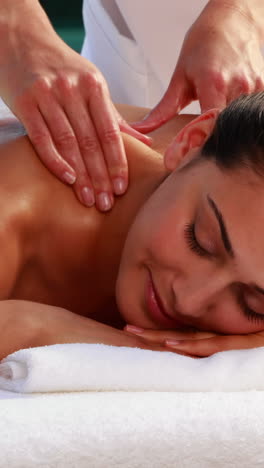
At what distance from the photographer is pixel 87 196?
1.38 metres

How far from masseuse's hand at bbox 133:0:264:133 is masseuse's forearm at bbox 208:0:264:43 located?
0.01 m

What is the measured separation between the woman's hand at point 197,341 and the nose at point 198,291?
53 mm

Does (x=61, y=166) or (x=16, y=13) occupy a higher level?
(x=16, y=13)

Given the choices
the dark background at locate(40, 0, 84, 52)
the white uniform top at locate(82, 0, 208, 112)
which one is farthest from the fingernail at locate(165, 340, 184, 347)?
the dark background at locate(40, 0, 84, 52)

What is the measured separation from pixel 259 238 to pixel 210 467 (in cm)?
37

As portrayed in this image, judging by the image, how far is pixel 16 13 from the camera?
164cm

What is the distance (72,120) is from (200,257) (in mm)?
410

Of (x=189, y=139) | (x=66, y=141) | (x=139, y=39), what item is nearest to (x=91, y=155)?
(x=66, y=141)

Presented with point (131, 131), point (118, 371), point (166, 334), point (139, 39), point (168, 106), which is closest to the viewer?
point (118, 371)

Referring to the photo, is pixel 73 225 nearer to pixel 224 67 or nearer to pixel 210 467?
pixel 224 67

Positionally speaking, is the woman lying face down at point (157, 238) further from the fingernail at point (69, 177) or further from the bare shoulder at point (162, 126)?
the bare shoulder at point (162, 126)

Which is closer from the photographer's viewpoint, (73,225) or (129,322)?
(129,322)

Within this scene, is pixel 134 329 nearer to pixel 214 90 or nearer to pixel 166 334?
pixel 166 334

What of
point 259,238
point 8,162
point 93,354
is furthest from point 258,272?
point 8,162
